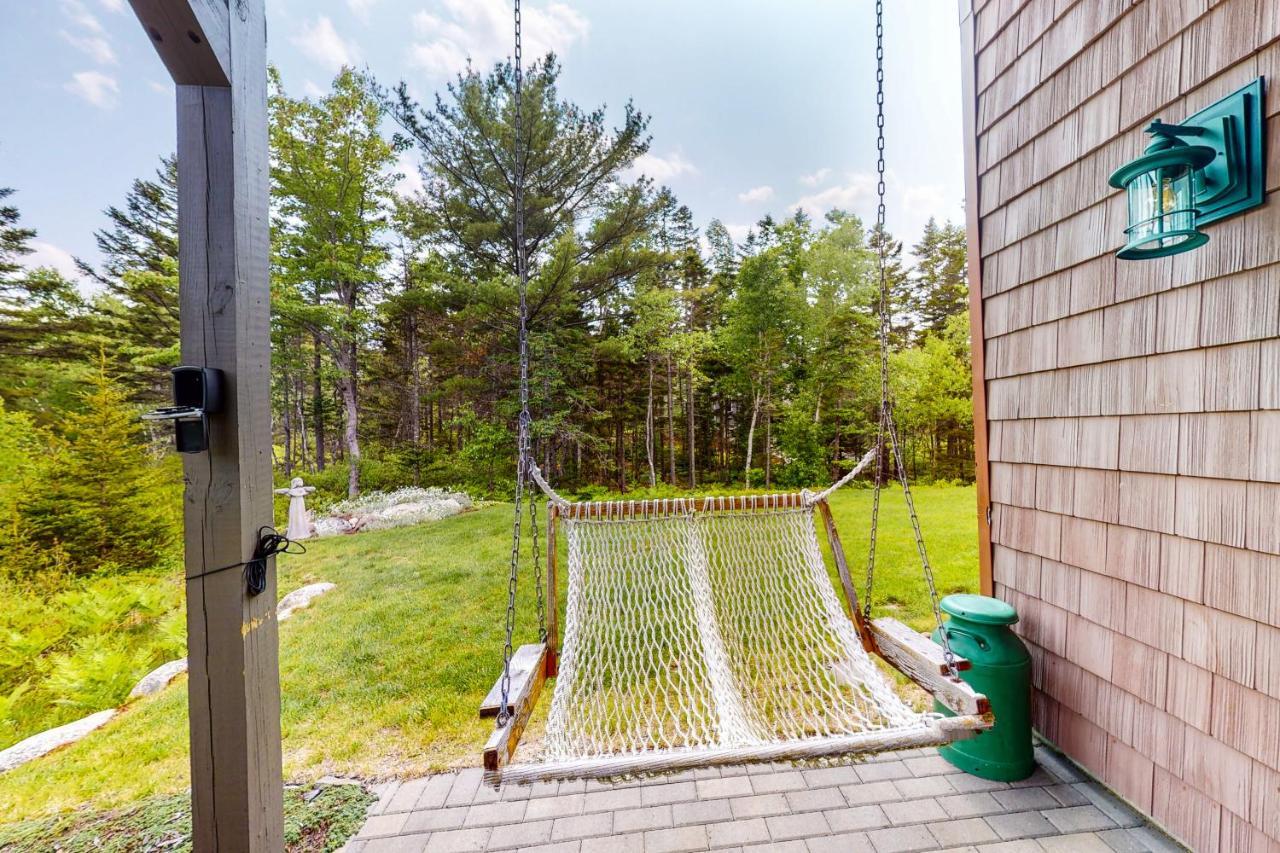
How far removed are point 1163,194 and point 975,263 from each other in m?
0.81

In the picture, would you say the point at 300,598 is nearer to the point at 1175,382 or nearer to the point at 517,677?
the point at 517,677

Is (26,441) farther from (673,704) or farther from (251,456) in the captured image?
(673,704)

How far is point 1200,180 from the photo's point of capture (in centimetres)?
116

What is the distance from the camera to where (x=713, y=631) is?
1998 millimetres

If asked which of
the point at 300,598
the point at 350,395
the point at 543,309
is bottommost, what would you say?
the point at 300,598

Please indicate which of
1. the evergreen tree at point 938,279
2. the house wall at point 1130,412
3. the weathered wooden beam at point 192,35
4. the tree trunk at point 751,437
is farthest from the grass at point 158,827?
the evergreen tree at point 938,279

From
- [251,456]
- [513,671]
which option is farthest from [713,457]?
[251,456]

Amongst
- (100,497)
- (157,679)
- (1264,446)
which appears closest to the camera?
(1264,446)

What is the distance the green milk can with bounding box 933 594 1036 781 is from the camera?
158 centimetres

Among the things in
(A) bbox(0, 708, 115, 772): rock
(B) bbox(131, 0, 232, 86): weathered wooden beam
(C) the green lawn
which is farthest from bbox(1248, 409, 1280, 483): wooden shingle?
(A) bbox(0, 708, 115, 772): rock

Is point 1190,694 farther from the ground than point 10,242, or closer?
closer

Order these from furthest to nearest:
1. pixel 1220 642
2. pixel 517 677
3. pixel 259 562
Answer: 1. pixel 517 677
2. pixel 1220 642
3. pixel 259 562

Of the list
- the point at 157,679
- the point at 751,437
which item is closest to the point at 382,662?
the point at 157,679

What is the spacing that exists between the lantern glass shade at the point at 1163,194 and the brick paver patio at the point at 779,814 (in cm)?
164
